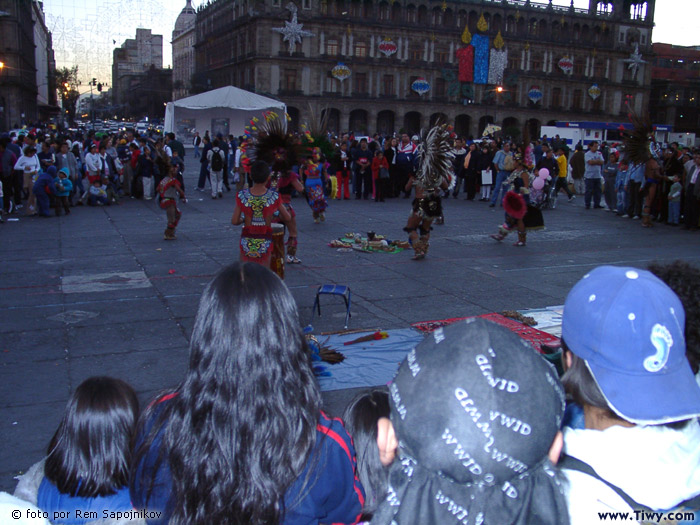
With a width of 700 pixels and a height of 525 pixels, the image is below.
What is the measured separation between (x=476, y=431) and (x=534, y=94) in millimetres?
71908

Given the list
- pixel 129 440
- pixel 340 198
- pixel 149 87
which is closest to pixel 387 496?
pixel 129 440

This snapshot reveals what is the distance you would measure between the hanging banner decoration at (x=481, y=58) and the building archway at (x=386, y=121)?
969 centimetres

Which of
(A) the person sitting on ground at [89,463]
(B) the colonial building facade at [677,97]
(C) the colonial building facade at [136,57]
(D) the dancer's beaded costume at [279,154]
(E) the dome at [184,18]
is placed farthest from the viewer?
(C) the colonial building facade at [136,57]

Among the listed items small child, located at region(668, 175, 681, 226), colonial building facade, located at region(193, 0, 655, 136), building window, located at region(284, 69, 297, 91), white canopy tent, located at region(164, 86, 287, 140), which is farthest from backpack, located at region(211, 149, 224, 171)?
building window, located at region(284, 69, 297, 91)

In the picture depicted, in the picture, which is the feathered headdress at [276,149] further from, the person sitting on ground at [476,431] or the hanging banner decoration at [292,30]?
→ the hanging banner decoration at [292,30]

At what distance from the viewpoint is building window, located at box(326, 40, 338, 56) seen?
6084 centimetres

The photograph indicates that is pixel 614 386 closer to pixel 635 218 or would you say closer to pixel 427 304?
pixel 427 304

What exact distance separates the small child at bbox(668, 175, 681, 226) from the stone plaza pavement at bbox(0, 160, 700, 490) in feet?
2.45

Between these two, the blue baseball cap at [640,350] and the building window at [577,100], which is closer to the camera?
the blue baseball cap at [640,350]

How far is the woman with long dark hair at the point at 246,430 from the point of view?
1820 mm

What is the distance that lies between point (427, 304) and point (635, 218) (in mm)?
11486

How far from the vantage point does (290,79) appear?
60.4 metres

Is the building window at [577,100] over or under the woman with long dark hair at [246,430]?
over

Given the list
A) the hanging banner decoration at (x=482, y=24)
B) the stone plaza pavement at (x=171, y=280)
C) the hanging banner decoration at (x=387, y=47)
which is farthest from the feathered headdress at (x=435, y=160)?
the hanging banner decoration at (x=482, y=24)
